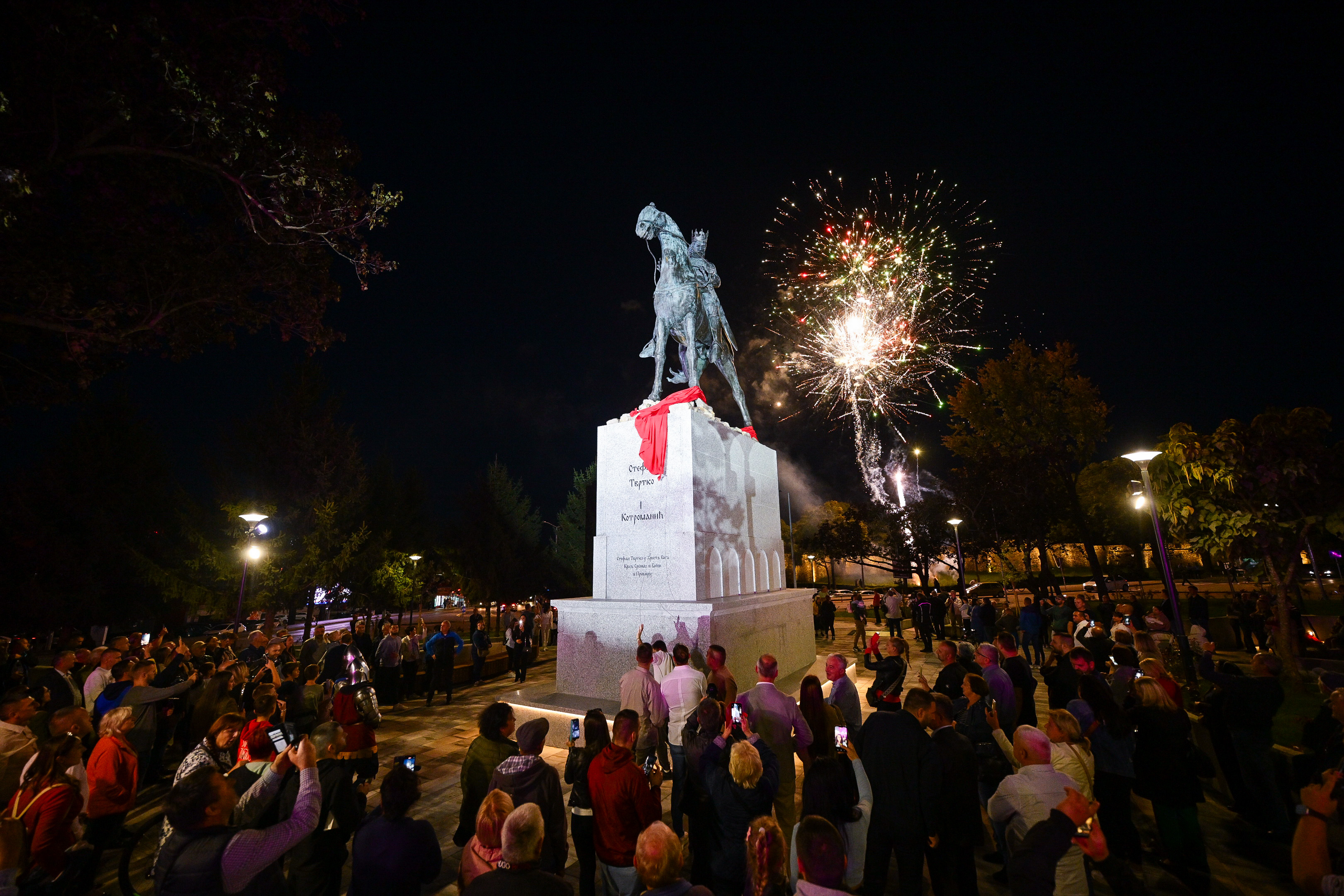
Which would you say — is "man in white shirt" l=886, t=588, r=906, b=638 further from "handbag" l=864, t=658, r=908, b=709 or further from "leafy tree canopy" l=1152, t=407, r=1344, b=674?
"handbag" l=864, t=658, r=908, b=709

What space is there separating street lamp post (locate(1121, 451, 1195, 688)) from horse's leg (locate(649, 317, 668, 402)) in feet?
25.5

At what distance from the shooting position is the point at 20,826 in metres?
3.02

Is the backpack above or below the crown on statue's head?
below

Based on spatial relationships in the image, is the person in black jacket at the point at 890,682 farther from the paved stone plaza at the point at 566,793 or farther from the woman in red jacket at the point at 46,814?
the woman in red jacket at the point at 46,814

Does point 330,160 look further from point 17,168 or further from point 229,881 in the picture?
point 229,881

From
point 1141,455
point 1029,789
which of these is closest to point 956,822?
point 1029,789

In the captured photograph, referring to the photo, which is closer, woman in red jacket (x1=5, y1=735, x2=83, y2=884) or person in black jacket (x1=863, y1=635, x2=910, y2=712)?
woman in red jacket (x1=5, y1=735, x2=83, y2=884)

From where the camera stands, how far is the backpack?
116 inches

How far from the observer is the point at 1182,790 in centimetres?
423

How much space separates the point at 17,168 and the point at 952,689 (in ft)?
35.9

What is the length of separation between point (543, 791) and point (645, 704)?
2081mm

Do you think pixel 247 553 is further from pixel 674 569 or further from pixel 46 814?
pixel 46 814

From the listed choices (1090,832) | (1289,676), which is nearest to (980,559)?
(1289,676)

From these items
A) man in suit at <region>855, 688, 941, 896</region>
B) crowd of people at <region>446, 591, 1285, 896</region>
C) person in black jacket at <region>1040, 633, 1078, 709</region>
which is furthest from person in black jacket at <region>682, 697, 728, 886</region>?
person in black jacket at <region>1040, 633, 1078, 709</region>
